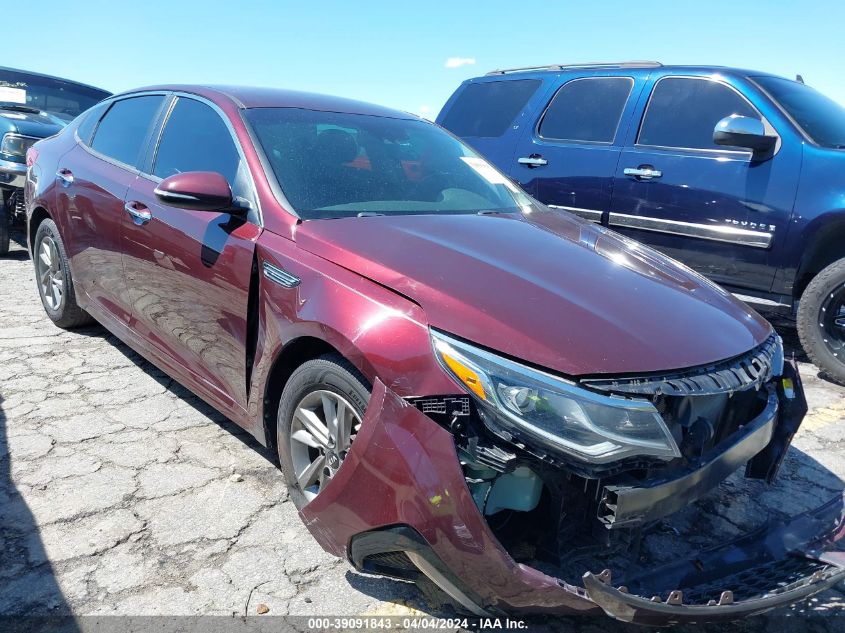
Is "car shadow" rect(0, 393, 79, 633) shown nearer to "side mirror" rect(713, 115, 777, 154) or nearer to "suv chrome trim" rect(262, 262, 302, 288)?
"suv chrome trim" rect(262, 262, 302, 288)

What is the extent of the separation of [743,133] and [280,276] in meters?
3.22

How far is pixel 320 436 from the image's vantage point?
7.26ft

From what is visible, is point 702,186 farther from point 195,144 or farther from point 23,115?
point 23,115

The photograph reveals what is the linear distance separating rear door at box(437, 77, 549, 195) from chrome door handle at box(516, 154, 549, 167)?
8 centimetres

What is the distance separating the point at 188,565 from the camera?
7.42ft

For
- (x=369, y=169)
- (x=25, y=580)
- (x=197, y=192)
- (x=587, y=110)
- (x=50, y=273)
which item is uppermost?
(x=587, y=110)

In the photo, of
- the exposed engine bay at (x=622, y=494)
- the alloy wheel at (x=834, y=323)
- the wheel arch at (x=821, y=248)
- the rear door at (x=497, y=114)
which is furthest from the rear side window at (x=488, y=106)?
the exposed engine bay at (x=622, y=494)

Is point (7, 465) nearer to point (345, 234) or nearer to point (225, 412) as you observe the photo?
point (225, 412)

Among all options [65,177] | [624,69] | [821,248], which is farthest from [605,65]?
[65,177]

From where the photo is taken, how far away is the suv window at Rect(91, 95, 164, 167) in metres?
3.52

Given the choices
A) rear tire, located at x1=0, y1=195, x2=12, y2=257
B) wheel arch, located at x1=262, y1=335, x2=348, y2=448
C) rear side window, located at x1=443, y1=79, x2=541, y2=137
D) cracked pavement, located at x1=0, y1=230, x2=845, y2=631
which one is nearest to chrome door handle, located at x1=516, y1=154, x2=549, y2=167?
rear side window, located at x1=443, y1=79, x2=541, y2=137

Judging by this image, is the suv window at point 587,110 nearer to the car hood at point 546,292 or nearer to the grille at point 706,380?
the car hood at point 546,292

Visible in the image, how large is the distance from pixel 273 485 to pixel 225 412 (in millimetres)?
359

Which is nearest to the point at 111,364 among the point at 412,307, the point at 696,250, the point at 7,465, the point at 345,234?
the point at 7,465
